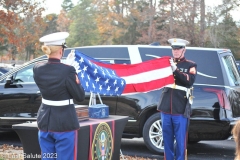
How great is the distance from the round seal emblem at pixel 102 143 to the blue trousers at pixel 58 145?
33.7 inches

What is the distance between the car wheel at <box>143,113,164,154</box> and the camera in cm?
822

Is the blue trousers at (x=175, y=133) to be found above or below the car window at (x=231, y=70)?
below

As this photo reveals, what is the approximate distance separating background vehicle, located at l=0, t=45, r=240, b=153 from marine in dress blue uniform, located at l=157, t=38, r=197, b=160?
1651mm

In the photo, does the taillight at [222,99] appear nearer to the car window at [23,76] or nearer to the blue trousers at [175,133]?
the blue trousers at [175,133]

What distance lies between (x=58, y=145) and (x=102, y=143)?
121 cm

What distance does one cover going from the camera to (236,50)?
1625 inches

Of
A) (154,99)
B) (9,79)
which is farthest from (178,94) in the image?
(9,79)

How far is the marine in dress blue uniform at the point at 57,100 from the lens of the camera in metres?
4.45

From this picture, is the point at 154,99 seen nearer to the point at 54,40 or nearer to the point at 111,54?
the point at 111,54

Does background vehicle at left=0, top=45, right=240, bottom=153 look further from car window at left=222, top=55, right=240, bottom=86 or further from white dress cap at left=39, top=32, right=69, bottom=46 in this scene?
white dress cap at left=39, top=32, right=69, bottom=46

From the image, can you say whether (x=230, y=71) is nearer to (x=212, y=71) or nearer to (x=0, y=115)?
(x=212, y=71)

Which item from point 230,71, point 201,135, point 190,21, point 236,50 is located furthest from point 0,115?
point 236,50

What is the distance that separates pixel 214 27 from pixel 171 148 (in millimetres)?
32848

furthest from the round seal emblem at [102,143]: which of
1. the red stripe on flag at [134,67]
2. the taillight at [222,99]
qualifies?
the taillight at [222,99]
